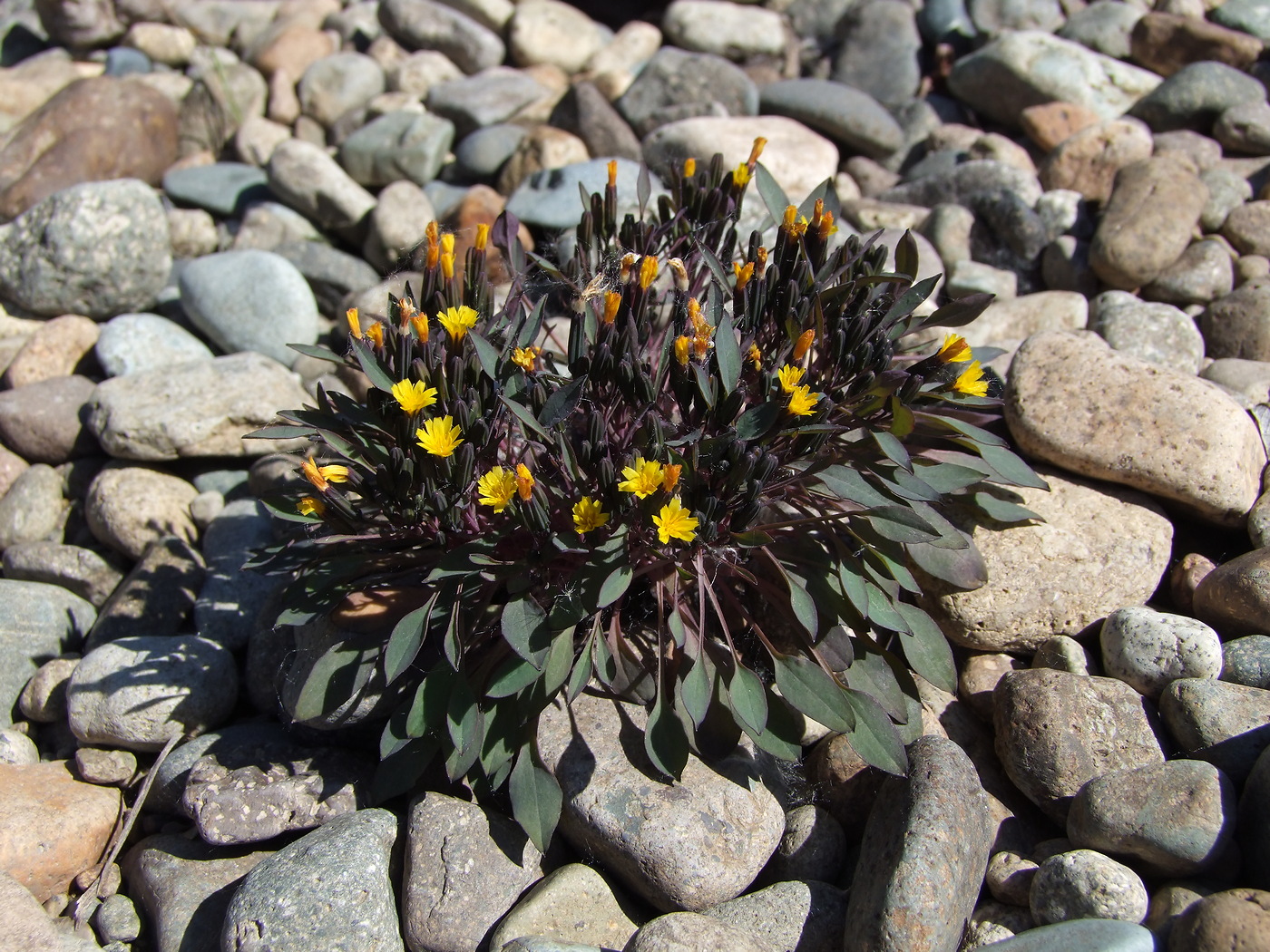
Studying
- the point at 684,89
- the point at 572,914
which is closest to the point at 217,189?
the point at 684,89

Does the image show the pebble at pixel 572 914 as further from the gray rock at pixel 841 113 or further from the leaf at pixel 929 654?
the gray rock at pixel 841 113

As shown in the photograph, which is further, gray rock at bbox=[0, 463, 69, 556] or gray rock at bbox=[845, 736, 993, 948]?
gray rock at bbox=[0, 463, 69, 556]

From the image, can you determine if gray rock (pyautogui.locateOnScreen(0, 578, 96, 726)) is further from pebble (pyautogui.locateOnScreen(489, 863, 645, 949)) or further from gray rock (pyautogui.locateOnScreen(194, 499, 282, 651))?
pebble (pyautogui.locateOnScreen(489, 863, 645, 949))

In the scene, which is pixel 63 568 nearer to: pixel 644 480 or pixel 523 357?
pixel 523 357

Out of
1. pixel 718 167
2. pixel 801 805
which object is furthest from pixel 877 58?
pixel 801 805

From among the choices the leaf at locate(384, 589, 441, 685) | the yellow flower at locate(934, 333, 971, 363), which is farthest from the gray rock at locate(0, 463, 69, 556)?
the yellow flower at locate(934, 333, 971, 363)

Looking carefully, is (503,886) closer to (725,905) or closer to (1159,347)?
(725,905)

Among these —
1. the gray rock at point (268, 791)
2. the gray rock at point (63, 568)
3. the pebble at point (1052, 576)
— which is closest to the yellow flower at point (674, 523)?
the pebble at point (1052, 576)

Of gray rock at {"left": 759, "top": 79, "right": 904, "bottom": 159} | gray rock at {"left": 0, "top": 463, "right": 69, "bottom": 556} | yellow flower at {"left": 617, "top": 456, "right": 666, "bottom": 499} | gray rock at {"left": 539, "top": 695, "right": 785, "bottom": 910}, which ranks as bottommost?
gray rock at {"left": 0, "top": 463, "right": 69, "bottom": 556}
